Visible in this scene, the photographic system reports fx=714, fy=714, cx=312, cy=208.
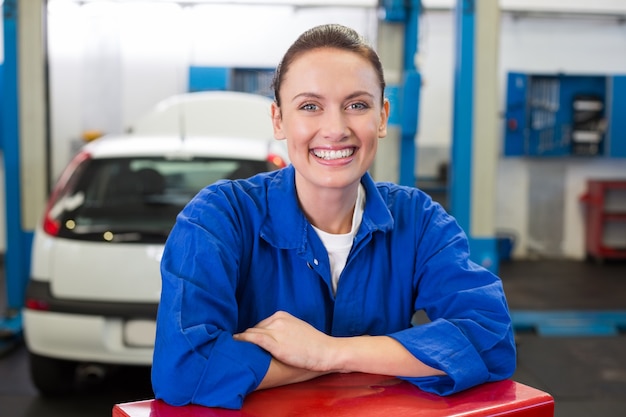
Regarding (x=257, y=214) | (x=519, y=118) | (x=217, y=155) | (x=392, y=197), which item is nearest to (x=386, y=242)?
(x=392, y=197)

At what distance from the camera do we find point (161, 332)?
134cm

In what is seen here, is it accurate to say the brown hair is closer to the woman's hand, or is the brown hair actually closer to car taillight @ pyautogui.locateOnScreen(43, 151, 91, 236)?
the woman's hand

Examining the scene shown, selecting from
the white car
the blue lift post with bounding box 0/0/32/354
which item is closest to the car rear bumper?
the white car

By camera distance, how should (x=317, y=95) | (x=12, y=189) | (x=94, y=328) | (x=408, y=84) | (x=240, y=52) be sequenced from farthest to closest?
(x=240, y=52) → (x=12, y=189) → (x=408, y=84) → (x=94, y=328) → (x=317, y=95)

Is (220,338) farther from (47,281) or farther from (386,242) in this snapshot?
(47,281)

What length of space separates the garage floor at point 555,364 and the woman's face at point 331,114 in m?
2.33

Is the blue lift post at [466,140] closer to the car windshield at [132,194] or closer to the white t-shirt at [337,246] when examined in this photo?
the car windshield at [132,194]

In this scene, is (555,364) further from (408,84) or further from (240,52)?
(240,52)

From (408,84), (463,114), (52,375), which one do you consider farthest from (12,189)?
(463,114)

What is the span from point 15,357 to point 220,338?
139 inches

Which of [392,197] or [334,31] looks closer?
[334,31]

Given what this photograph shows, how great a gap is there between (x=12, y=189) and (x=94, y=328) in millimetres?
2080

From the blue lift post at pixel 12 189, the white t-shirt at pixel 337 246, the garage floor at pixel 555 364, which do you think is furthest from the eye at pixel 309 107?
the blue lift post at pixel 12 189

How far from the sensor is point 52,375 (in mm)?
3469
